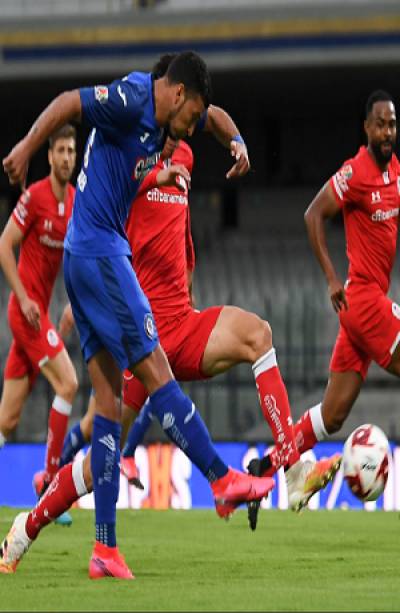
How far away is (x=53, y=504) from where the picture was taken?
20.4ft

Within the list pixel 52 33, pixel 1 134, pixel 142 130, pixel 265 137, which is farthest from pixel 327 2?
pixel 142 130

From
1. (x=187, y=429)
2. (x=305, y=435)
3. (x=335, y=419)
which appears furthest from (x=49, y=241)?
(x=187, y=429)

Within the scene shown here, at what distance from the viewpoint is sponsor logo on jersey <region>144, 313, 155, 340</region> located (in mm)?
5754

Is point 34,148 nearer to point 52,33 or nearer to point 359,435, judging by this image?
point 359,435

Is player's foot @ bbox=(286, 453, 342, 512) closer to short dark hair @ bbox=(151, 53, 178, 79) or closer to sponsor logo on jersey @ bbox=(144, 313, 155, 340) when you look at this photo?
sponsor logo on jersey @ bbox=(144, 313, 155, 340)

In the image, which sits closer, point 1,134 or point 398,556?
point 398,556

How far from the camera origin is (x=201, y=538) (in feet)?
27.1

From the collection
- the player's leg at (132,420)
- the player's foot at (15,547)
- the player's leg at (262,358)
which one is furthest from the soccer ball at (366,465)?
the player's foot at (15,547)

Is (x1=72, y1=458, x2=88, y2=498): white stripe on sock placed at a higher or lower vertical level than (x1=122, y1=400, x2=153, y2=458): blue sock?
higher

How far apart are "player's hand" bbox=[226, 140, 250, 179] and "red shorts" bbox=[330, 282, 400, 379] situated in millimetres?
2499

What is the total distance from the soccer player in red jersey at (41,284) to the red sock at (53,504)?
308cm

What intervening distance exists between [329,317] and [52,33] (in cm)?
586

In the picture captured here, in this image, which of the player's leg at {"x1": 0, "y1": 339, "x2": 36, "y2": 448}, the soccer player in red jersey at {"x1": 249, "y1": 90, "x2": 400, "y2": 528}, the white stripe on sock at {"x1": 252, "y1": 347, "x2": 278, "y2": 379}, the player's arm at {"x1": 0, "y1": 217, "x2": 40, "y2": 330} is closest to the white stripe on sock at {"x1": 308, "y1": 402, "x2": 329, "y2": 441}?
the soccer player in red jersey at {"x1": 249, "y1": 90, "x2": 400, "y2": 528}

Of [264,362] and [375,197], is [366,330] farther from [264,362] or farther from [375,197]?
[264,362]
